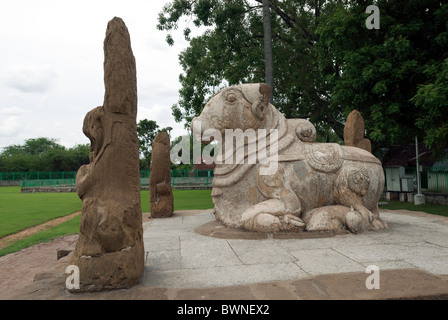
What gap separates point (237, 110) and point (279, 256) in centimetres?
226

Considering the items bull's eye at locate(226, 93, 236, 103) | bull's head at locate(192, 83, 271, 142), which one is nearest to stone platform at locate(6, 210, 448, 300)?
bull's head at locate(192, 83, 271, 142)

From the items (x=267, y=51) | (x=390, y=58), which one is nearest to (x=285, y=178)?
(x=390, y=58)

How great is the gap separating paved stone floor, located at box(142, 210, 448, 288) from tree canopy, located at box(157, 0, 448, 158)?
12.0ft

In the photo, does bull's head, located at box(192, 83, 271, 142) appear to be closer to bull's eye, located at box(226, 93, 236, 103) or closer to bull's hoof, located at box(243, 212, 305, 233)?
bull's eye, located at box(226, 93, 236, 103)

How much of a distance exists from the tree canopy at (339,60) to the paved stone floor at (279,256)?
3662 millimetres

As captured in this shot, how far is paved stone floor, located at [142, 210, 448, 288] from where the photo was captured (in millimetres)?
2684

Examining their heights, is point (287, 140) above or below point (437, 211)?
above

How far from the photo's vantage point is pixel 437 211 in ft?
28.1

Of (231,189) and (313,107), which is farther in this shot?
(313,107)

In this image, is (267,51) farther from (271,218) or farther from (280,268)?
(280,268)

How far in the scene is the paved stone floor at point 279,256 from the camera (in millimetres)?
2684

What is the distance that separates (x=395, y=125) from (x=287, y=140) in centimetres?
442
